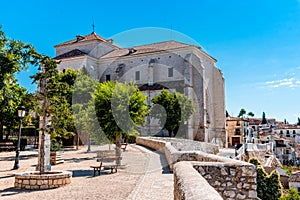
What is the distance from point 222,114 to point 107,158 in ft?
139

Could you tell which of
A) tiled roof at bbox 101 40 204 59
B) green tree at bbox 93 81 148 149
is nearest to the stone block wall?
green tree at bbox 93 81 148 149

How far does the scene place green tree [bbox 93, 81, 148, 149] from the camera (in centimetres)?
1511

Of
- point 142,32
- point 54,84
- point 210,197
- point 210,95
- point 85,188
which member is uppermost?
point 142,32

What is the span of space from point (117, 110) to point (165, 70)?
3570 centimetres

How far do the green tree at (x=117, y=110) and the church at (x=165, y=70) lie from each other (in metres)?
26.7

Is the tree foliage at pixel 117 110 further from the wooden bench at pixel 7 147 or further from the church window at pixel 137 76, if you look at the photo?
the church window at pixel 137 76

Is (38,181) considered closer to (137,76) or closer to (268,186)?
(268,186)

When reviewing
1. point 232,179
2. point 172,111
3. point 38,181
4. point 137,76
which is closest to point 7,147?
point 38,181

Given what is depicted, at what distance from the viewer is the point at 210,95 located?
53.0m

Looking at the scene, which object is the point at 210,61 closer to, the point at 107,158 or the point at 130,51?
the point at 130,51

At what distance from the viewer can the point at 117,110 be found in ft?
49.7

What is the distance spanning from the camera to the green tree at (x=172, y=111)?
39.6m

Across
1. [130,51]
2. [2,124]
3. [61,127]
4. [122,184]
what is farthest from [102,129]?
[130,51]

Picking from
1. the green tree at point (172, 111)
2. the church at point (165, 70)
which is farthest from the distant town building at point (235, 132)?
the green tree at point (172, 111)
